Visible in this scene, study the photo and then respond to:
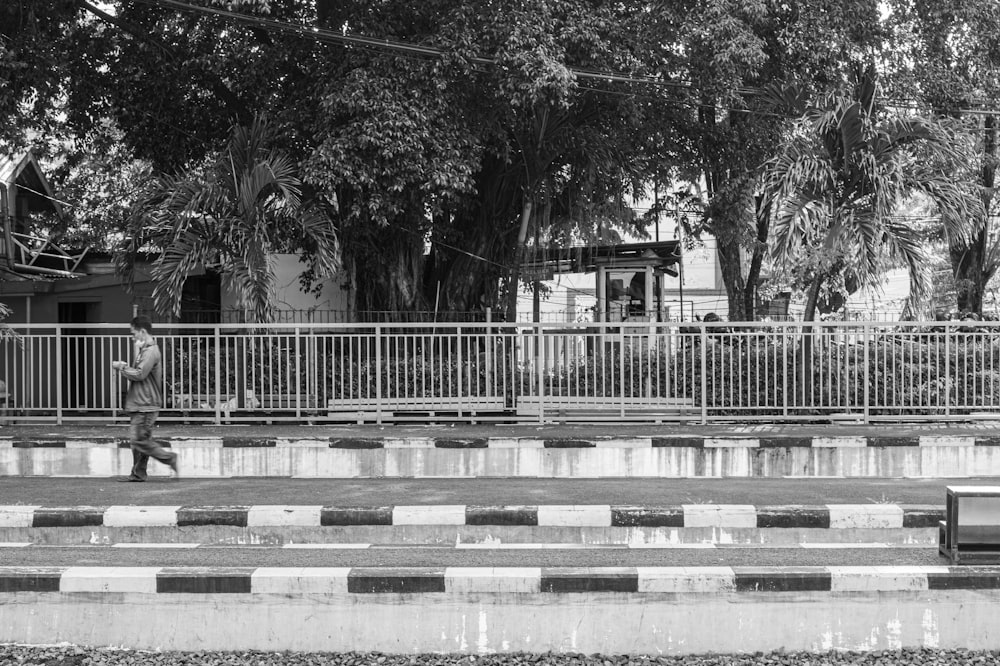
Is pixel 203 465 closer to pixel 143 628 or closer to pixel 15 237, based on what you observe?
pixel 143 628

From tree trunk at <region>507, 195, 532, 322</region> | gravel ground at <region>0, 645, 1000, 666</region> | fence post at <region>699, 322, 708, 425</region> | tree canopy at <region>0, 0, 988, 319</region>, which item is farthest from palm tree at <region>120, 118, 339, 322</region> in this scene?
gravel ground at <region>0, 645, 1000, 666</region>

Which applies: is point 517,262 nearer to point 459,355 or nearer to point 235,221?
point 459,355

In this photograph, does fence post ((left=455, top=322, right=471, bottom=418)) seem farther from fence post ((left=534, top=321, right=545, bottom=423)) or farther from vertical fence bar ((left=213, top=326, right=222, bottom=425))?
vertical fence bar ((left=213, top=326, right=222, bottom=425))

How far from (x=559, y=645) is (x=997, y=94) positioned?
1621 centimetres

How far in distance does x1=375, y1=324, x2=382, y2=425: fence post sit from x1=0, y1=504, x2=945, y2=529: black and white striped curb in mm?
5631

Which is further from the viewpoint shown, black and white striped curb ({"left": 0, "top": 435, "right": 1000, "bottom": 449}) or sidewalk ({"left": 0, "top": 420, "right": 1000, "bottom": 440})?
sidewalk ({"left": 0, "top": 420, "right": 1000, "bottom": 440})

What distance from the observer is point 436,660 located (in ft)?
19.4

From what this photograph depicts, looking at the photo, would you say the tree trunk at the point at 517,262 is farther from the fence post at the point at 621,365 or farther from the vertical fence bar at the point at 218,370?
the vertical fence bar at the point at 218,370

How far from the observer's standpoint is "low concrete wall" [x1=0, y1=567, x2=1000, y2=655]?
6016 mm

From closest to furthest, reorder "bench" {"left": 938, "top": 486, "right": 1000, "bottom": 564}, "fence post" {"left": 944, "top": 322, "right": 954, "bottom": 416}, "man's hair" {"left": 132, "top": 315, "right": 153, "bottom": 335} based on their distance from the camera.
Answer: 1. "bench" {"left": 938, "top": 486, "right": 1000, "bottom": 564}
2. "man's hair" {"left": 132, "top": 315, "right": 153, "bottom": 335}
3. "fence post" {"left": 944, "top": 322, "right": 954, "bottom": 416}

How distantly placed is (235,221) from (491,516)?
8.17 meters

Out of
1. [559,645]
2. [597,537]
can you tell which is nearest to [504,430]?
[597,537]

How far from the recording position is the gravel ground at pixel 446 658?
5812 millimetres

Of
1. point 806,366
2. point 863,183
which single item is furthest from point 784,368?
point 863,183
